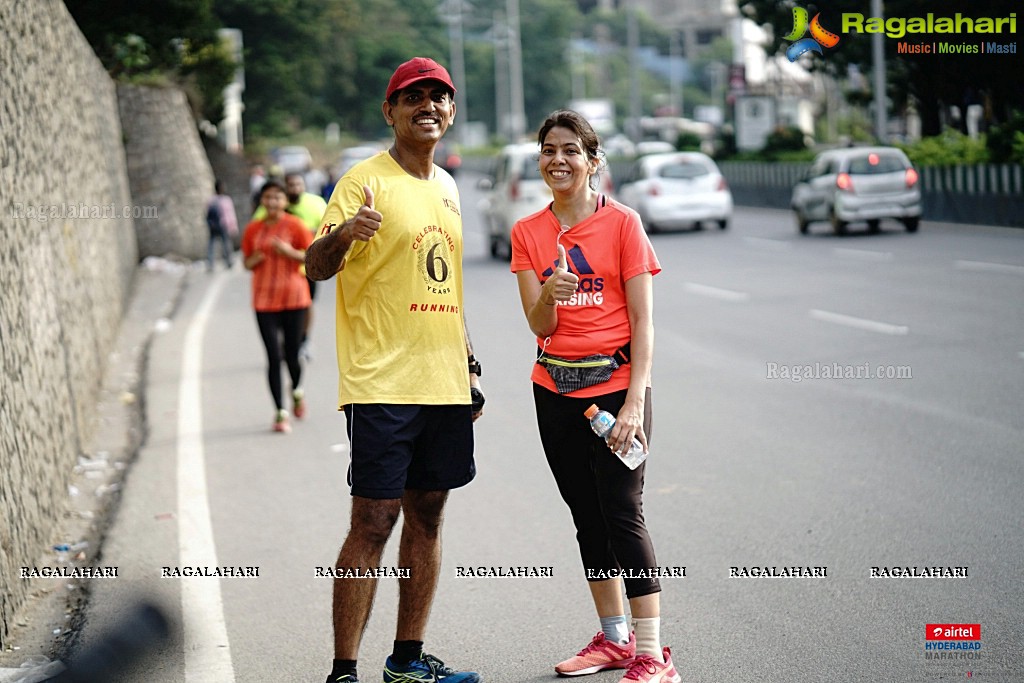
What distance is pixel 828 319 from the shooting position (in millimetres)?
13797

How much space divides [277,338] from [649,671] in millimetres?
5989

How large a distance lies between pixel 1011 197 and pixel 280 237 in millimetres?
15991

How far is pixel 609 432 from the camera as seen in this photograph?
4543 millimetres

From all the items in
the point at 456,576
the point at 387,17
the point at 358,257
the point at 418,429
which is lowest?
the point at 456,576

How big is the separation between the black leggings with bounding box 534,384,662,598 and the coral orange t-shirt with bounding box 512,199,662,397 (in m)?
0.08

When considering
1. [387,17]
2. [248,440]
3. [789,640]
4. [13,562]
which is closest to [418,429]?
[789,640]

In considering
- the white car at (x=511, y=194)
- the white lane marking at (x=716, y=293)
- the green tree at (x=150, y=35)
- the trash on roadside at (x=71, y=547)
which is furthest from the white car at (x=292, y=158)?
the trash on roadside at (x=71, y=547)

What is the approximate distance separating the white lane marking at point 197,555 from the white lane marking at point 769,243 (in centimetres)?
1287

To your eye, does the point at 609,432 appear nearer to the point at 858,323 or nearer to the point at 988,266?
the point at 858,323

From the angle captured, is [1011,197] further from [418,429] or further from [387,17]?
[387,17]

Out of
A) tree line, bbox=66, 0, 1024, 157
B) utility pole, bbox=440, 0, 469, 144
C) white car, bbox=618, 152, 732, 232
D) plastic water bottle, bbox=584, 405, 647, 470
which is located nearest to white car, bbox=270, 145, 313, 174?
tree line, bbox=66, 0, 1024, 157

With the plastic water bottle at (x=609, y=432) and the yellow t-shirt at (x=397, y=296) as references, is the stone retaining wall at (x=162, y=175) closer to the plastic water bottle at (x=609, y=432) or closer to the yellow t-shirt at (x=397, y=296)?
the yellow t-shirt at (x=397, y=296)

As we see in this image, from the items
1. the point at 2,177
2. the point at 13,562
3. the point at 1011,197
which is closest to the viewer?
the point at 13,562

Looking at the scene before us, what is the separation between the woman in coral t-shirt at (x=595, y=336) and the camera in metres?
4.59
